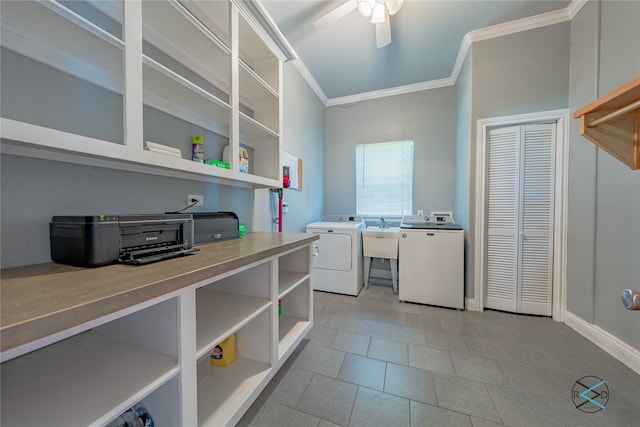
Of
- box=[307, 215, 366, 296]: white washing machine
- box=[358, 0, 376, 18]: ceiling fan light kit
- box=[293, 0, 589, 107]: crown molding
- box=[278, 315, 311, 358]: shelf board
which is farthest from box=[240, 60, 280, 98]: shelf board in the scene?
box=[278, 315, 311, 358]: shelf board

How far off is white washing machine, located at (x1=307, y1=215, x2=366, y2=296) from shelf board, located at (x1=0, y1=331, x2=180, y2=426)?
1.96 m

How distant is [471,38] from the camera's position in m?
2.25

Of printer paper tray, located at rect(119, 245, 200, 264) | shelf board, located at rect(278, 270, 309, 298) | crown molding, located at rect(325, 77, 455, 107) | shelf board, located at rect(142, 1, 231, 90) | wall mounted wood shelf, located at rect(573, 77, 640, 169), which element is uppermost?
crown molding, located at rect(325, 77, 455, 107)

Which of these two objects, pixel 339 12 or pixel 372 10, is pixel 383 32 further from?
pixel 339 12

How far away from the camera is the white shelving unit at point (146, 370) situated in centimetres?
59

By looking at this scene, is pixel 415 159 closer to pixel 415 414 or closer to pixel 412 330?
pixel 412 330

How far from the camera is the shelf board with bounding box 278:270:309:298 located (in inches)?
54.6

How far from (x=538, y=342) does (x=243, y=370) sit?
2202 millimetres

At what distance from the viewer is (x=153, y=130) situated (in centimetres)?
125

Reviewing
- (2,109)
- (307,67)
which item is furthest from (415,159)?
(2,109)

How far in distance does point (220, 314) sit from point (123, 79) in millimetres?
1066

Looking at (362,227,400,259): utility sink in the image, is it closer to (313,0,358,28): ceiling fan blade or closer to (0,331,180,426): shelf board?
(313,0,358,28): ceiling fan blade

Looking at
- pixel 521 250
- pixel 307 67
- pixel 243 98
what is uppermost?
pixel 307 67

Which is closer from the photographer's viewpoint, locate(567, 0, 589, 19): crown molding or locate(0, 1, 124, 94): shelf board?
locate(0, 1, 124, 94): shelf board
